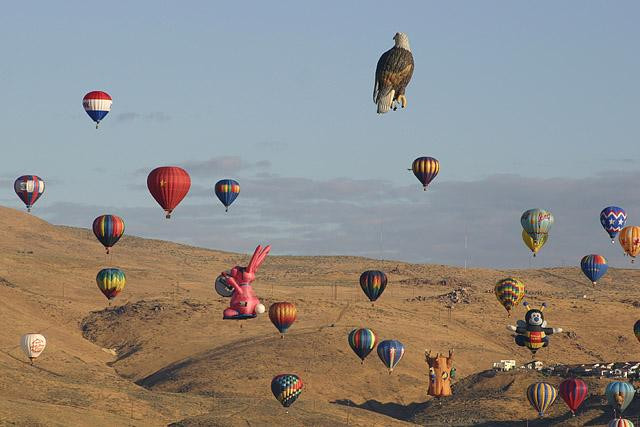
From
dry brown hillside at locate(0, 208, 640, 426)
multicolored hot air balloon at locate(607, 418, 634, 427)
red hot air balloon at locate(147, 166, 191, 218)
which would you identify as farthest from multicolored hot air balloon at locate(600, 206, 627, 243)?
red hot air balloon at locate(147, 166, 191, 218)

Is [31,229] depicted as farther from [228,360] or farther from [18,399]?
[18,399]

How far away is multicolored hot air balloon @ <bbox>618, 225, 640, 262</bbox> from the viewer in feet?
336

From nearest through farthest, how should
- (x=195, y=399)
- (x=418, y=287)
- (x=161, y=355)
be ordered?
1. (x=195, y=399)
2. (x=161, y=355)
3. (x=418, y=287)

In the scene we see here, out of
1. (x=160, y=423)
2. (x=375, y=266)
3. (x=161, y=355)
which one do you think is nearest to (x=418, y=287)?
(x=375, y=266)

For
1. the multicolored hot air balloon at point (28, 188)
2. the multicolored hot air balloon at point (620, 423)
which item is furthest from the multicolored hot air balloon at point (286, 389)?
the multicolored hot air balloon at point (28, 188)

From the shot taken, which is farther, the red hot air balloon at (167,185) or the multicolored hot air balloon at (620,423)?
the red hot air balloon at (167,185)

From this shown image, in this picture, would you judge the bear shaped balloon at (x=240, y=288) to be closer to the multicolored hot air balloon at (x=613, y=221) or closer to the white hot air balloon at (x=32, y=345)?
the white hot air balloon at (x=32, y=345)

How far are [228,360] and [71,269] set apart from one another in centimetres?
4792

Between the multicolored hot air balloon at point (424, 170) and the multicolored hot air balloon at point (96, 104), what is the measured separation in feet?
69.5

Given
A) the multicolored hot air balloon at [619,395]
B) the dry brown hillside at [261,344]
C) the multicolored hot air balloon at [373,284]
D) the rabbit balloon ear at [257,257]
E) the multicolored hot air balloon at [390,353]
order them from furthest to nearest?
the multicolored hot air balloon at [373,284], the multicolored hot air balloon at [390,353], the dry brown hillside at [261,344], the multicolored hot air balloon at [619,395], the rabbit balloon ear at [257,257]

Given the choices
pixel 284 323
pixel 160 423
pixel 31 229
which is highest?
pixel 31 229

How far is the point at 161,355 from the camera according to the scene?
11781 cm

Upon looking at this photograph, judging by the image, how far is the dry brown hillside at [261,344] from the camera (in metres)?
91.7

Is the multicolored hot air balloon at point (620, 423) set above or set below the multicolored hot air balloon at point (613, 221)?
below
